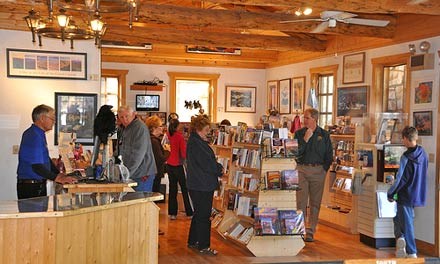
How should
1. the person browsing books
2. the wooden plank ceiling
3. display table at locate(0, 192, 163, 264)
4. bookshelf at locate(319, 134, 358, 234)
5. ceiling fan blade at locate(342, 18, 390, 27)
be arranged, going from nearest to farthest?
display table at locate(0, 192, 163, 264), the wooden plank ceiling, ceiling fan blade at locate(342, 18, 390, 27), the person browsing books, bookshelf at locate(319, 134, 358, 234)

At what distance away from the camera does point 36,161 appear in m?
5.61

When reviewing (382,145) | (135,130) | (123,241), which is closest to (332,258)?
(382,145)

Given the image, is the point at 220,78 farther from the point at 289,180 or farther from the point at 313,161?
the point at 289,180

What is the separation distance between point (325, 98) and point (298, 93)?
914 mm

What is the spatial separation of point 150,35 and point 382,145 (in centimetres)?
428

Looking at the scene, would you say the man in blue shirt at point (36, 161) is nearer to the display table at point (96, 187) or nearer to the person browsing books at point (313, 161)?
the display table at point (96, 187)

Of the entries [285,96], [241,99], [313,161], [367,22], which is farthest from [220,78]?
[367,22]

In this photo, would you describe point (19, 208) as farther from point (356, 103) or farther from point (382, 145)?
point (356, 103)

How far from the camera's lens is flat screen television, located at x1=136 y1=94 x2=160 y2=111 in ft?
42.8

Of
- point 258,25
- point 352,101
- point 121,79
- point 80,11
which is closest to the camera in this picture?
point 80,11

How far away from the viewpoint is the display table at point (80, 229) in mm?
3711

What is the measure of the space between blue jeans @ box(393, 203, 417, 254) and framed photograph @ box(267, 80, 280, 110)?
20.8ft

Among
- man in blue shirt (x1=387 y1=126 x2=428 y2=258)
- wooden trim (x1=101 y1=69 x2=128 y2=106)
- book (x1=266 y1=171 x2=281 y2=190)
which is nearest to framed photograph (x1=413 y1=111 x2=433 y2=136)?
man in blue shirt (x1=387 y1=126 x2=428 y2=258)

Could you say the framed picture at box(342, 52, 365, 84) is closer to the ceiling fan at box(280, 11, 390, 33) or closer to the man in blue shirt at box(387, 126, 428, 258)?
the ceiling fan at box(280, 11, 390, 33)
